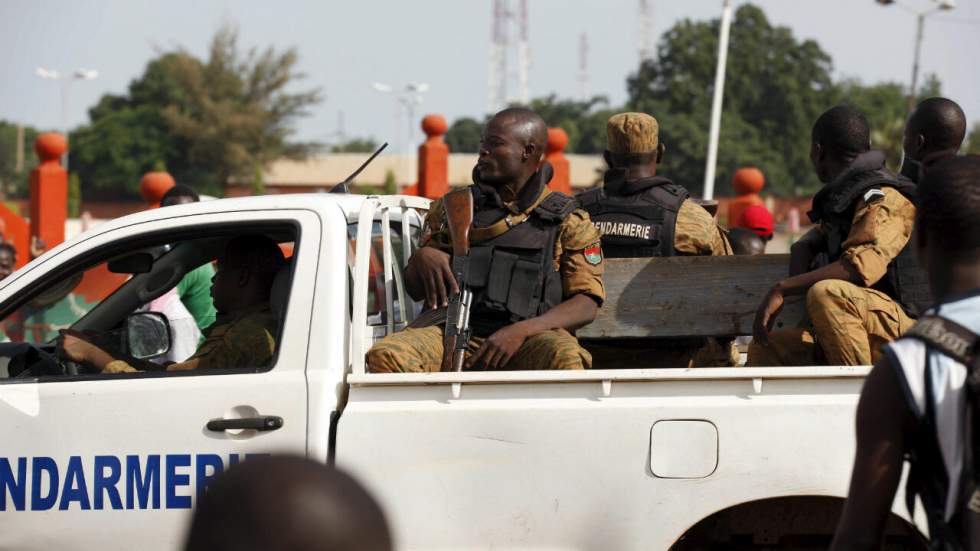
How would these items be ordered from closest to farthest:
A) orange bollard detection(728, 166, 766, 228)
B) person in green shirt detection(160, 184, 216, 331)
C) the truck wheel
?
the truck wheel < person in green shirt detection(160, 184, 216, 331) < orange bollard detection(728, 166, 766, 228)

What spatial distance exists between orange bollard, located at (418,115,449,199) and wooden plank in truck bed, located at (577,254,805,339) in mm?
10506

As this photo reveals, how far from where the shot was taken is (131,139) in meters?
73.2

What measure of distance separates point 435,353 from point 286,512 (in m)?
2.40

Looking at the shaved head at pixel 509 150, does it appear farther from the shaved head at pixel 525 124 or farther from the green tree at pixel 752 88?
the green tree at pixel 752 88

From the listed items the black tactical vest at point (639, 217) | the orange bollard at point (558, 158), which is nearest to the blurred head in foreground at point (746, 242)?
the black tactical vest at point (639, 217)

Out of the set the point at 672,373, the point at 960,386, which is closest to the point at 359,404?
the point at 672,373

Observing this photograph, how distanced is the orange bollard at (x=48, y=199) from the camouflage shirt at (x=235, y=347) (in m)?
11.3

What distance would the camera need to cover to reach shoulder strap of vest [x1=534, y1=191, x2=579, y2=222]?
386cm

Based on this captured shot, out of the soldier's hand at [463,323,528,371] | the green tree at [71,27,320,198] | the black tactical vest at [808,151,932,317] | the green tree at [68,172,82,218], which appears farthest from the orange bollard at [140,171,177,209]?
the green tree at [71,27,320,198]

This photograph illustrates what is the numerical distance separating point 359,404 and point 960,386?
1.85 m

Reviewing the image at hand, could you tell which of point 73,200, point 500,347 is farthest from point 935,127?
point 73,200

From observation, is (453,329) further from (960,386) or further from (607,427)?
(960,386)

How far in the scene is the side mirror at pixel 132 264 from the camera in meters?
4.00

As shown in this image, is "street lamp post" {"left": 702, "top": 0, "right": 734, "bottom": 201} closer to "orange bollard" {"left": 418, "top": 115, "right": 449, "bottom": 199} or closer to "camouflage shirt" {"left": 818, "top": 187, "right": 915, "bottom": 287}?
"orange bollard" {"left": 418, "top": 115, "right": 449, "bottom": 199}
